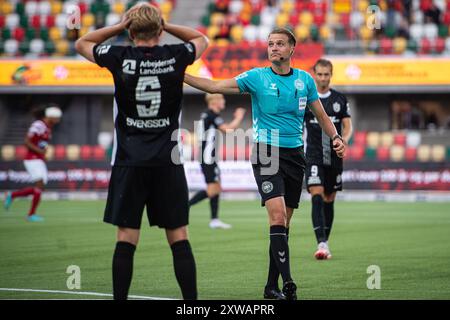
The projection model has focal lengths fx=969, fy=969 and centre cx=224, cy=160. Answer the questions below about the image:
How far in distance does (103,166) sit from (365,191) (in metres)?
8.05

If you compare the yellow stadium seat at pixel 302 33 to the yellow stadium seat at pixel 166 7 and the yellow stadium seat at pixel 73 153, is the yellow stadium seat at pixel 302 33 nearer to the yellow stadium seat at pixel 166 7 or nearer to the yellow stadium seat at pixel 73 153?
the yellow stadium seat at pixel 166 7

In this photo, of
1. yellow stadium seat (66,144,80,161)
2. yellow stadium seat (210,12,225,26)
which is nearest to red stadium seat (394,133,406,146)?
yellow stadium seat (210,12,225,26)

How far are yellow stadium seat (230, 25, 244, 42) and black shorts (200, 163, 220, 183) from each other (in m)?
17.1

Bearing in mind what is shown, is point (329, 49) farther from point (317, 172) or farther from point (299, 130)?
point (299, 130)

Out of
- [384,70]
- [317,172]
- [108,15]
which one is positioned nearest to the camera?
[317,172]

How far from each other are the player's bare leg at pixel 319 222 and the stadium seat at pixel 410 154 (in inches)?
697

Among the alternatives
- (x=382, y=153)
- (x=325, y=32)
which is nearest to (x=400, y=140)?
(x=382, y=153)

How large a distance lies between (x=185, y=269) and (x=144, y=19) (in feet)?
6.36

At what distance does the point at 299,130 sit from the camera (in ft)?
31.4

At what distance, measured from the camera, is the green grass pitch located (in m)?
10.0

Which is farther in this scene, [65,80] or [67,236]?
[65,80]

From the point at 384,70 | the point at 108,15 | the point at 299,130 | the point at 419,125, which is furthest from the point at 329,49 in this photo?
the point at 299,130

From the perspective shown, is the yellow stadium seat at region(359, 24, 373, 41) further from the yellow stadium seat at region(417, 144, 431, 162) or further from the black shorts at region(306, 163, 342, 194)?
the black shorts at region(306, 163, 342, 194)

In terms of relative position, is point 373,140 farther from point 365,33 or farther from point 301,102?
point 301,102
